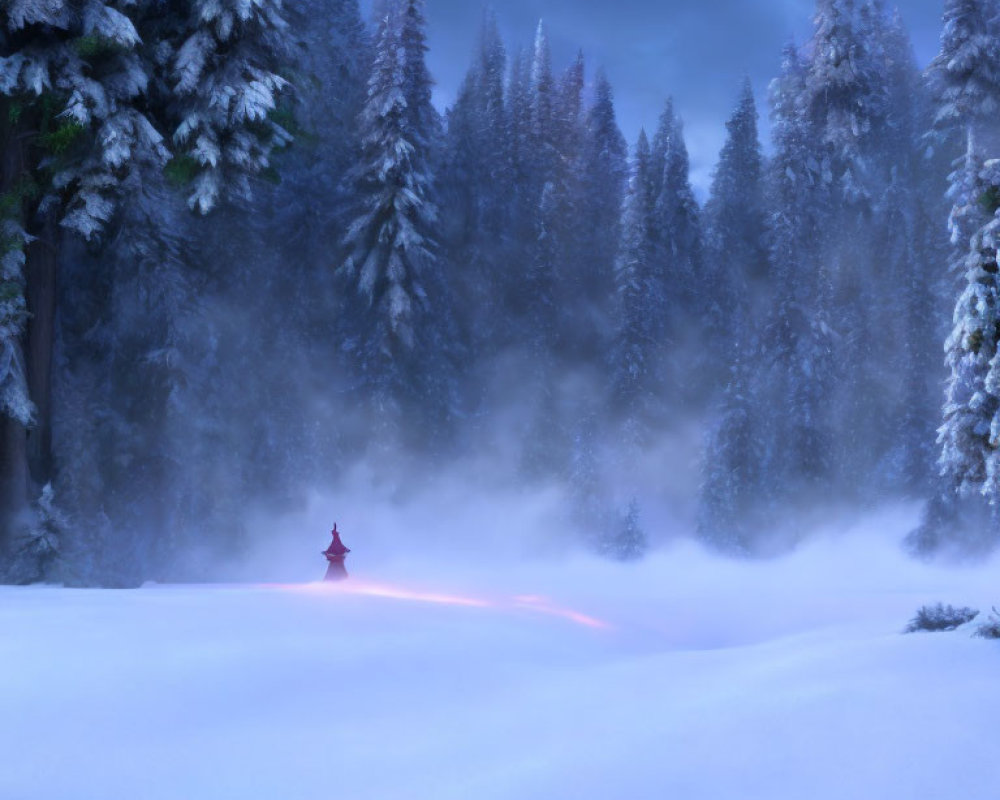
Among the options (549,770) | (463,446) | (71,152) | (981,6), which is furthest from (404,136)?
(549,770)

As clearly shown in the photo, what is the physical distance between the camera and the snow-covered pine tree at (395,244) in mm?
27734

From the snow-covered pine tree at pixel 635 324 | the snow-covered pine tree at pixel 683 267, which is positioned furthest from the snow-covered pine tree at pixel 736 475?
the snow-covered pine tree at pixel 683 267

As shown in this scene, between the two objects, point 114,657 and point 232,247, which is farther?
point 232,247

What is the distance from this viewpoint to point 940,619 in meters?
7.68

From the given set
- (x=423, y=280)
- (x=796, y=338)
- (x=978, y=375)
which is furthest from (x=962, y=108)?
(x=978, y=375)

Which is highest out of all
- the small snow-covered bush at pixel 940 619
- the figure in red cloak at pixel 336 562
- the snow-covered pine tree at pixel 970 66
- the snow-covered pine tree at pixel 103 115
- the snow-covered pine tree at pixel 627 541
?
the snow-covered pine tree at pixel 970 66

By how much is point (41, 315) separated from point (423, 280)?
1542cm

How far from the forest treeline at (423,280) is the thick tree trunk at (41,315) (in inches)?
4.8

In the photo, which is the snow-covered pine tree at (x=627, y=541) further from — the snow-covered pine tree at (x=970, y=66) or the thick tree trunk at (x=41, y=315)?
the thick tree trunk at (x=41, y=315)

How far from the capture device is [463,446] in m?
32.2

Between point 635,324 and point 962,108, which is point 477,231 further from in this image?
point 962,108

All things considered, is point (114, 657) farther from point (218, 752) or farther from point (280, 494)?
point (280, 494)

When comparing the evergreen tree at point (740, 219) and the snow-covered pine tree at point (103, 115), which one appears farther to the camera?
the evergreen tree at point (740, 219)

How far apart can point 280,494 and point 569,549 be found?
10924 mm
